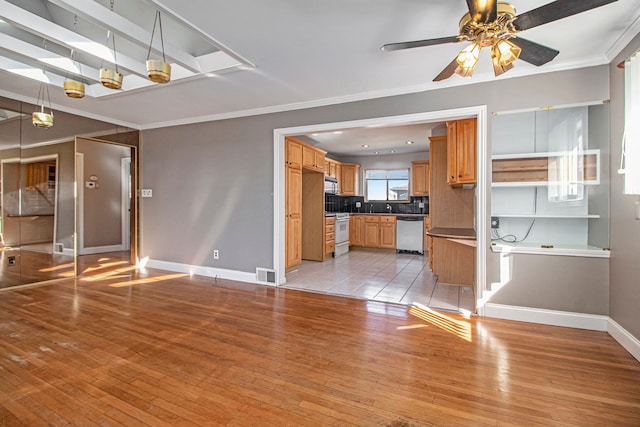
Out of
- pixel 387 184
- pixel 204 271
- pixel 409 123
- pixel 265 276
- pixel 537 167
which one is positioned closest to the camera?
pixel 537 167

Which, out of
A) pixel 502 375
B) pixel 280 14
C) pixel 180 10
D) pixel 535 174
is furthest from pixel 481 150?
pixel 180 10

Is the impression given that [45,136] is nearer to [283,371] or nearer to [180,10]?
[180,10]

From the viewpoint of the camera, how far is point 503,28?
1758 mm

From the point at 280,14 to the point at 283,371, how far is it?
8.31ft

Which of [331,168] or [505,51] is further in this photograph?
[331,168]

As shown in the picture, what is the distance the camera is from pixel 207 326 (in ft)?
9.40

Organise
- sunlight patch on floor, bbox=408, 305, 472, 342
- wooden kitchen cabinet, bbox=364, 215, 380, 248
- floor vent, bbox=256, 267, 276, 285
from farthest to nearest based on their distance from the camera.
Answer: wooden kitchen cabinet, bbox=364, 215, 380, 248, floor vent, bbox=256, 267, 276, 285, sunlight patch on floor, bbox=408, 305, 472, 342

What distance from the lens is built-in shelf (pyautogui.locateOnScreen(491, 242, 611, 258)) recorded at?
2.80 m

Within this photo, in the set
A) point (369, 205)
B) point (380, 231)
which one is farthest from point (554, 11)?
point (369, 205)

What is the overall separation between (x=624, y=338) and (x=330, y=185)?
5188 mm

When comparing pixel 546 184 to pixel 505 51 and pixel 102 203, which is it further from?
pixel 102 203

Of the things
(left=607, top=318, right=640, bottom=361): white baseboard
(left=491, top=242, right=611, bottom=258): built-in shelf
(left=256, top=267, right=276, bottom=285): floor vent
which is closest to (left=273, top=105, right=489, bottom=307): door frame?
(left=256, top=267, right=276, bottom=285): floor vent

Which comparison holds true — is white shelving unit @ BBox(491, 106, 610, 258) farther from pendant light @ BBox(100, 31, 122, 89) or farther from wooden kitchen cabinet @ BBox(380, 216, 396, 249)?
wooden kitchen cabinet @ BBox(380, 216, 396, 249)

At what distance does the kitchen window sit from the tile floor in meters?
2.17
